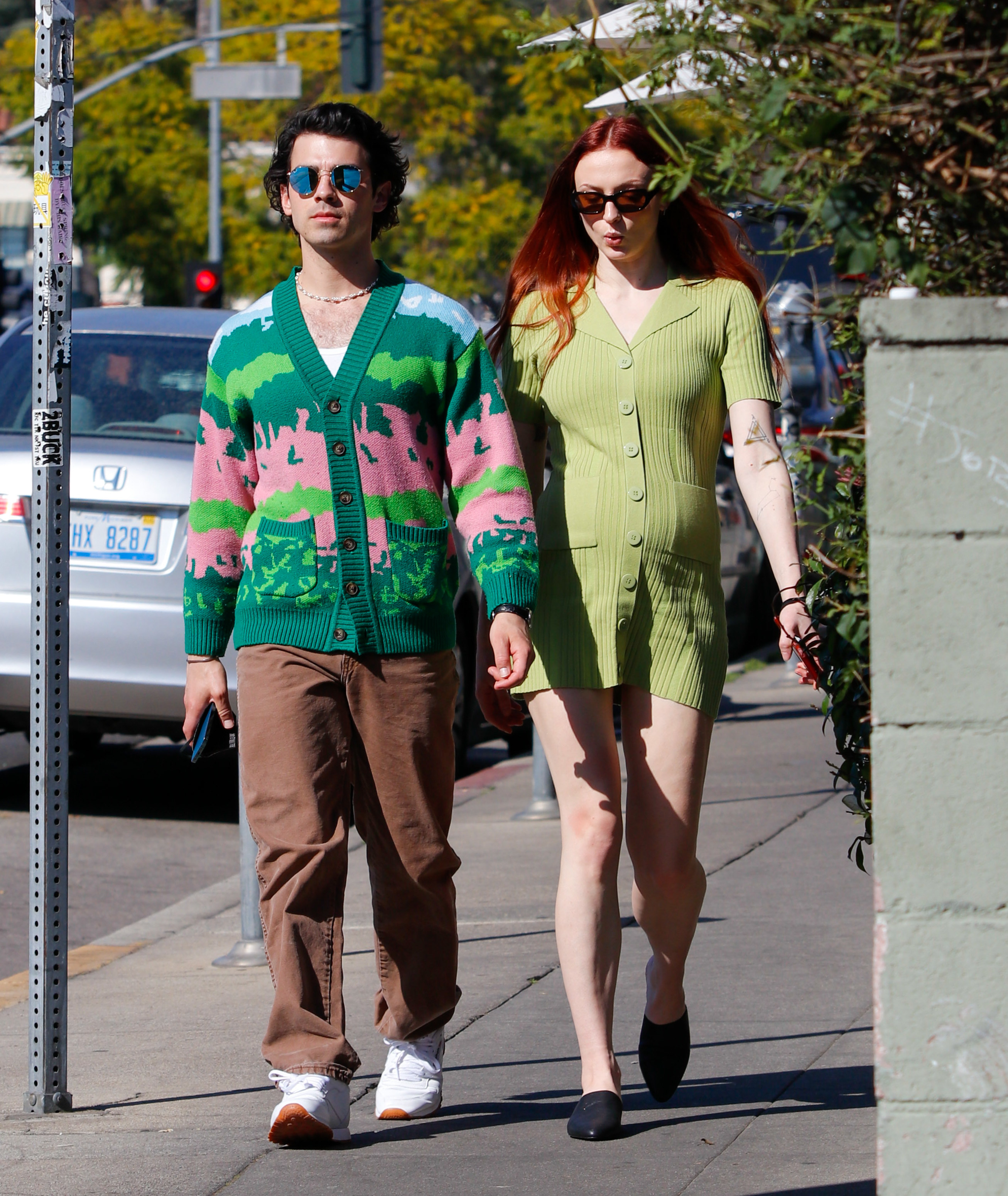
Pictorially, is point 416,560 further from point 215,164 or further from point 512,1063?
point 215,164

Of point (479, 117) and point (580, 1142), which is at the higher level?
point (479, 117)

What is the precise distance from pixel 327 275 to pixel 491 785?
4996mm

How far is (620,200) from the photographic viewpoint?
3.79 meters

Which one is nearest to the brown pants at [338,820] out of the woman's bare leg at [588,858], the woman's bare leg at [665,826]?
the woman's bare leg at [588,858]

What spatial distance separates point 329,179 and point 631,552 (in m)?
0.97

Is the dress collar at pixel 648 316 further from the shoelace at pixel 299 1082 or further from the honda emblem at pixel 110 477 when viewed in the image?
the honda emblem at pixel 110 477

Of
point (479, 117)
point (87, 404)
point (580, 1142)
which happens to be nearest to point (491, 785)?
point (87, 404)

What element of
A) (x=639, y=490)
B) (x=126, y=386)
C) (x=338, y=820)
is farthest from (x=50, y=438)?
(x=126, y=386)

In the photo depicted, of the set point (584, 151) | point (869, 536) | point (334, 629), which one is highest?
point (584, 151)

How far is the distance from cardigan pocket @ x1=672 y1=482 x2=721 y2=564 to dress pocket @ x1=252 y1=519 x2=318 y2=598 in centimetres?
73

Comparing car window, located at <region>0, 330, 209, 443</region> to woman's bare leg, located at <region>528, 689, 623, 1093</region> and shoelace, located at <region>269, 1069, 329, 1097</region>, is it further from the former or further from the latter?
shoelace, located at <region>269, 1069, 329, 1097</region>

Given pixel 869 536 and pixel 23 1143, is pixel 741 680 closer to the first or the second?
pixel 23 1143

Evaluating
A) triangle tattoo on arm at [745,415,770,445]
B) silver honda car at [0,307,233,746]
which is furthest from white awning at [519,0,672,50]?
silver honda car at [0,307,233,746]

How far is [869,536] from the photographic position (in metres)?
2.31
